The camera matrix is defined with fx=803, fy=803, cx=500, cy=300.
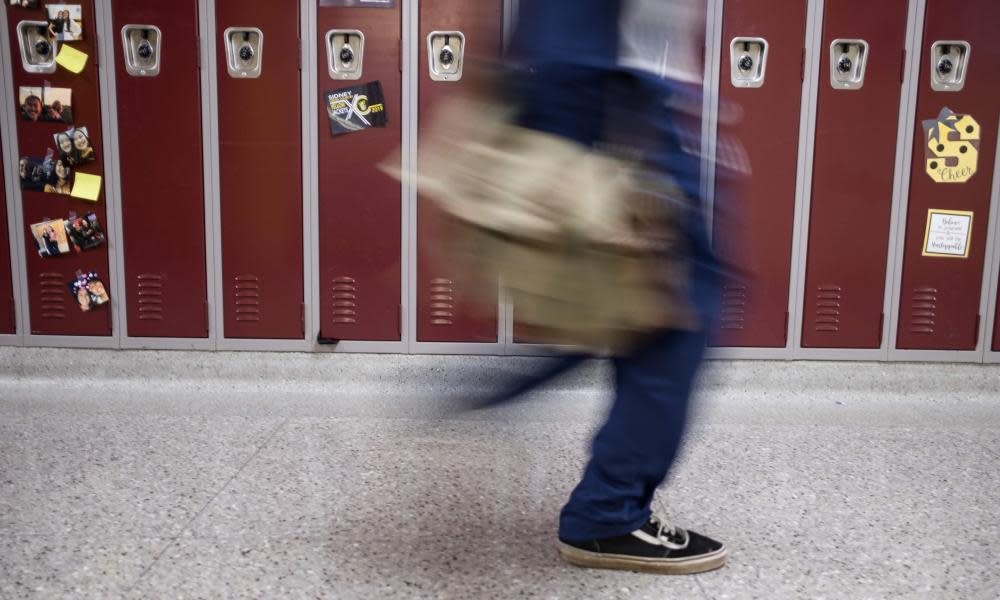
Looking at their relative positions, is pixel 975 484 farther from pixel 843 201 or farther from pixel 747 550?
pixel 843 201

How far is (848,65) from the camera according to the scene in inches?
131

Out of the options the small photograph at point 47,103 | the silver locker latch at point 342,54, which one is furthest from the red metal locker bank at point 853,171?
the small photograph at point 47,103

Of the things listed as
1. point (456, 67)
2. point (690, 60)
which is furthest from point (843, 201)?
point (690, 60)

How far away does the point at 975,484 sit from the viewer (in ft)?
7.74

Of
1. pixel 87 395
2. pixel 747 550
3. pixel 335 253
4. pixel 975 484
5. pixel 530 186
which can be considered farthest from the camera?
pixel 335 253

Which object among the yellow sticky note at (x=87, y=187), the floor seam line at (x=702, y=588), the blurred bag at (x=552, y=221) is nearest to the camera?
the blurred bag at (x=552, y=221)

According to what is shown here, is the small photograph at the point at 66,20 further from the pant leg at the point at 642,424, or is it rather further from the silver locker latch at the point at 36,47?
the pant leg at the point at 642,424

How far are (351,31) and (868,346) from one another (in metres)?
2.56

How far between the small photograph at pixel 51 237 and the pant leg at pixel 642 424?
108 inches

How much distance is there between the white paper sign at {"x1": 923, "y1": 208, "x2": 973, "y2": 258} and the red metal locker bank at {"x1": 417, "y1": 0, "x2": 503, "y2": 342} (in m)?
1.89

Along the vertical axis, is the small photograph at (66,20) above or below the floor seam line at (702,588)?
above

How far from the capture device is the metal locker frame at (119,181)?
3301mm

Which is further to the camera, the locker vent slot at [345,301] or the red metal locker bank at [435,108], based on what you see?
the locker vent slot at [345,301]

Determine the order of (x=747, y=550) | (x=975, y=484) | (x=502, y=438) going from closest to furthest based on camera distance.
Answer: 1. (x=747, y=550)
2. (x=975, y=484)
3. (x=502, y=438)
